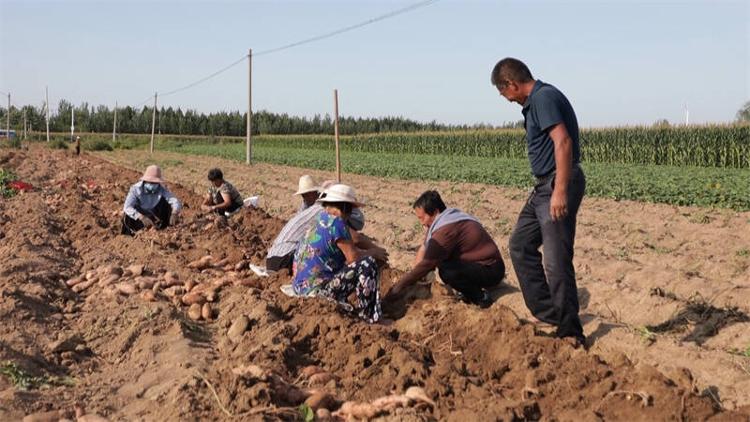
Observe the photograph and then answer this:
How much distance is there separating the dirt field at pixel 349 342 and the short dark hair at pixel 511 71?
5.09 feet

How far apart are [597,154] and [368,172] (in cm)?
1283

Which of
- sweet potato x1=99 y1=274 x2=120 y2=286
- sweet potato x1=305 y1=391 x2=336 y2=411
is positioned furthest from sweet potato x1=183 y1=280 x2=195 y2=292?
sweet potato x1=305 y1=391 x2=336 y2=411

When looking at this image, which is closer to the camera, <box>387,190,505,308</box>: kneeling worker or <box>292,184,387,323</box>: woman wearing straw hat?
<box>292,184,387,323</box>: woman wearing straw hat

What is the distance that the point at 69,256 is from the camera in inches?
327

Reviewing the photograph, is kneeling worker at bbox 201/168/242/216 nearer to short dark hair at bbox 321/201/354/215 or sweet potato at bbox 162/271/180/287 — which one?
sweet potato at bbox 162/271/180/287

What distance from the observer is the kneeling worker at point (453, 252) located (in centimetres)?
580

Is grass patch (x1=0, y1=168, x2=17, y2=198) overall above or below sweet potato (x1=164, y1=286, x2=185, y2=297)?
above

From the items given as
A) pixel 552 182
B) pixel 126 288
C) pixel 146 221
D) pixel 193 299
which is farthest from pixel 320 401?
pixel 146 221

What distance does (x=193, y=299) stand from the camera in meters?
6.03

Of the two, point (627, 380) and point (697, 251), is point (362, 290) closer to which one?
point (627, 380)

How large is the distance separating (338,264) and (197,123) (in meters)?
68.3

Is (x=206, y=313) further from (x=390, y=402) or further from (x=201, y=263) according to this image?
(x=390, y=402)

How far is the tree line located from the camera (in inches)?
2677

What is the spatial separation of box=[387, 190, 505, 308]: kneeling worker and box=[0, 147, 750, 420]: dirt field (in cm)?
25
